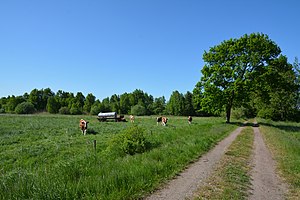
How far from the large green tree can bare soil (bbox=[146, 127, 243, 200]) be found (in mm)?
26757

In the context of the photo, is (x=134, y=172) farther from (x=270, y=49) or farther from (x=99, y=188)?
(x=270, y=49)

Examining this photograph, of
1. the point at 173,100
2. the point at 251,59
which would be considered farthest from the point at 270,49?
the point at 173,100

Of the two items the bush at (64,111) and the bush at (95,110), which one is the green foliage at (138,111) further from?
the bush at (64,111)

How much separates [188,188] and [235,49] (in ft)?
110

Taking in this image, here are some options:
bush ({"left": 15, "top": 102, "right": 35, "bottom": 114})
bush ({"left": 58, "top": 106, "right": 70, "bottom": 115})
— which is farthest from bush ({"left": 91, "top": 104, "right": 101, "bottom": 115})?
bush ({"left": 15, "top": 102, "right": 35, "bottom": 114})

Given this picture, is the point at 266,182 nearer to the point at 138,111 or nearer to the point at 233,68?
the point at 233,68

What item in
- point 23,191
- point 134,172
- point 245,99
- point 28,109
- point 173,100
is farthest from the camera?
point 173,100

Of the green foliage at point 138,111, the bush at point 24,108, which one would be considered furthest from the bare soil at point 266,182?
the bush at point 24,108

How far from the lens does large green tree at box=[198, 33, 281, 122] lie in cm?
3534

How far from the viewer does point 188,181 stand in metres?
7.86

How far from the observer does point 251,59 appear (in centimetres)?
3572

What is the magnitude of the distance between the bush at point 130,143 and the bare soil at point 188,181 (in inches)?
143

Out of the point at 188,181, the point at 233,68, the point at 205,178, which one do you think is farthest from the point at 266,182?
the point at 233,68

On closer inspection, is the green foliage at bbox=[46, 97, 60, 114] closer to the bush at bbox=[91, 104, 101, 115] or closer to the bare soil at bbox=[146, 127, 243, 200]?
the bush at bbox=[91, 104, 101, 115]
